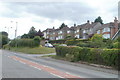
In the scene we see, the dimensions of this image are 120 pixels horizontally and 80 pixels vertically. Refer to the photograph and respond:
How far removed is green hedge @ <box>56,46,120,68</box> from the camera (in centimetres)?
1526

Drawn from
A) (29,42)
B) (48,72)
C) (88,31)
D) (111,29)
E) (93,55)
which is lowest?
(48,72)

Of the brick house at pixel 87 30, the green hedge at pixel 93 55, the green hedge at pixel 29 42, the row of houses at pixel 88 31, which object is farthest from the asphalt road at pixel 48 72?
the brick house at pixel 87 30

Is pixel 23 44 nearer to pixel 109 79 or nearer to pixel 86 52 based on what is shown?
pixel 86 52

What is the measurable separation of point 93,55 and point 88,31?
6454 centimetres

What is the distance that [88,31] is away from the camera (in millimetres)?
81562

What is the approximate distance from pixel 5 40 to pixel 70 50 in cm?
7219

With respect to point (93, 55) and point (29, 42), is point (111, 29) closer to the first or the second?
point (29, 42)

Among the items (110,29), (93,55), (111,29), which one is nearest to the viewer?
(93,55)

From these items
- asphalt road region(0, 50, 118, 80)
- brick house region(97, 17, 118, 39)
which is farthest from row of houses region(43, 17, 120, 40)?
asphalt road region(0, 50, 118, 80)

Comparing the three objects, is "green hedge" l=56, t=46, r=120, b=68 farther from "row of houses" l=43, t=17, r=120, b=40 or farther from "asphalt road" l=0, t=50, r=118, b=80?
"row of houses" l=43, t=17, r=120, b=40

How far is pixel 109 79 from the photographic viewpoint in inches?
421

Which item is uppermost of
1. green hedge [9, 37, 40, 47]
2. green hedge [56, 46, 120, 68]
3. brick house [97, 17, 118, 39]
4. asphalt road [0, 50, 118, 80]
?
brick house [97, 17, 118, 39]

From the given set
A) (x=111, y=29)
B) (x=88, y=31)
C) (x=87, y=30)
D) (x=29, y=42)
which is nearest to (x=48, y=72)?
(x=29, y=42)

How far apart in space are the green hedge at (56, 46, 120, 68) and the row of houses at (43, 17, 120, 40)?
42120mm
